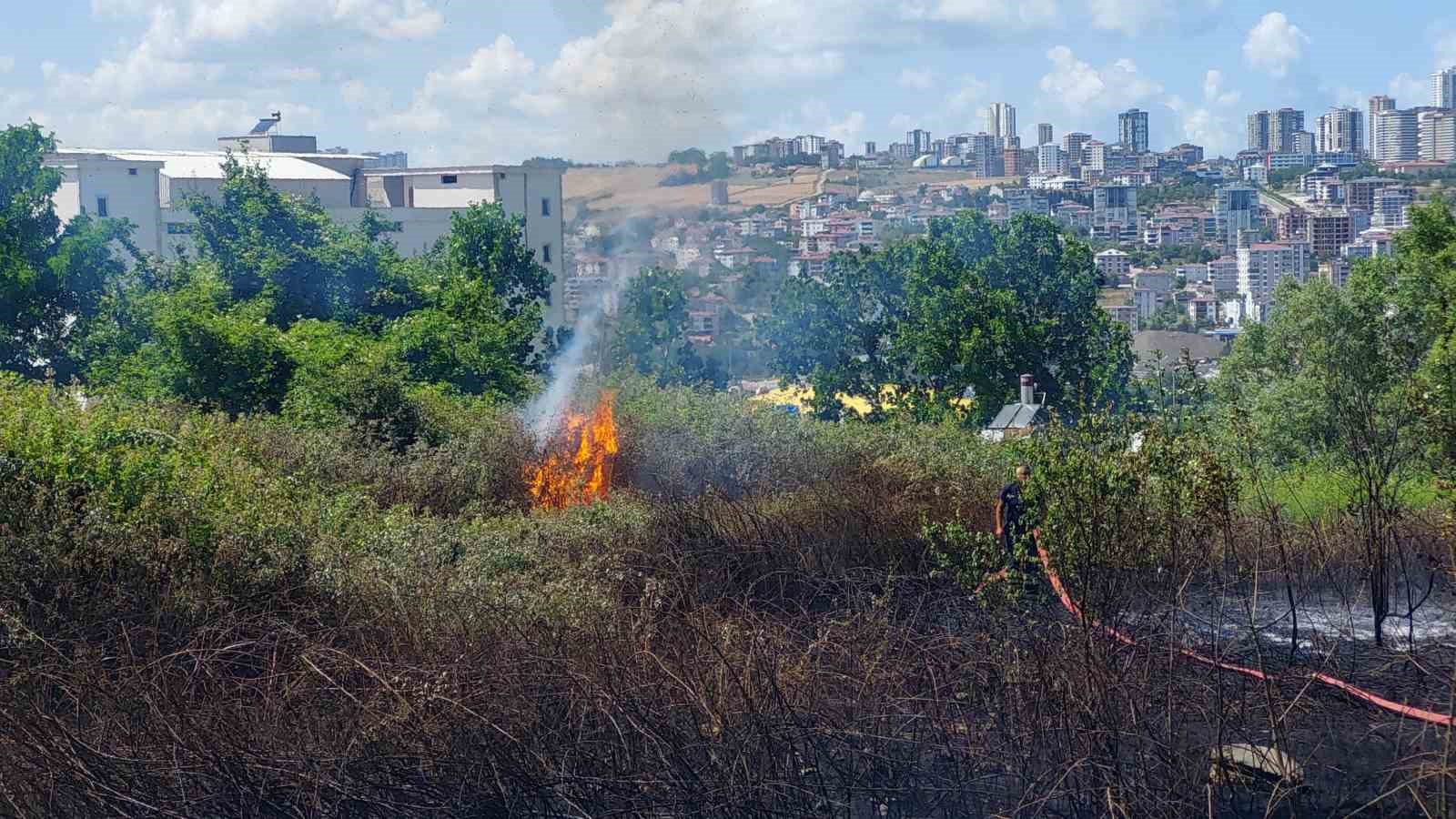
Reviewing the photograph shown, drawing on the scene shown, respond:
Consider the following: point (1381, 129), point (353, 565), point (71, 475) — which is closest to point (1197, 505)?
point (353, 565)

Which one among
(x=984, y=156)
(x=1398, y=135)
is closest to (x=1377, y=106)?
(x=1398, y=135)

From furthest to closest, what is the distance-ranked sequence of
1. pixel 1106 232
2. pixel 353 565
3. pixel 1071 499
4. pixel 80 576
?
pixel 1106 232 → pixel 353 565 → pixel 80 576 → pixel 1071 499

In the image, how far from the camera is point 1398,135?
115 metres

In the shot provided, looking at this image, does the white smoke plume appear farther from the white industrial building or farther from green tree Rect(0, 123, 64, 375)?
green tree Rect(0, 123, 64, 375)

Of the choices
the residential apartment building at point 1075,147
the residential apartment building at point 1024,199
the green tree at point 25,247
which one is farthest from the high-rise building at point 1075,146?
the green tree at point 25,247

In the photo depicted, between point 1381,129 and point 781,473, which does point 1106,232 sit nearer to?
point 1381,129

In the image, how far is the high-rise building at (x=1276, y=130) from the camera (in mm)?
130500

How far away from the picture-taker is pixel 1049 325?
31.4 m

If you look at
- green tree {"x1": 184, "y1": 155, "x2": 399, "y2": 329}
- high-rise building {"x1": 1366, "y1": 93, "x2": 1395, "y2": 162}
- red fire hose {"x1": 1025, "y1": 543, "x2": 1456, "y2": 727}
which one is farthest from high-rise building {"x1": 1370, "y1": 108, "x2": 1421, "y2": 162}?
red fire hose {"x1": 1025, "y1": 543, "x2": 1456, "y2": 727}

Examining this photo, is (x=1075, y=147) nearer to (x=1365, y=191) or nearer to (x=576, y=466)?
(x=1365, y=191)

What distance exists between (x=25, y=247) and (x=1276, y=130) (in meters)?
124

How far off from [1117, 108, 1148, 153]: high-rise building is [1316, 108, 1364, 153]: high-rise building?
15.3 meters

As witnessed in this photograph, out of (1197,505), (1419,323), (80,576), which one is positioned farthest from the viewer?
(1419,323)

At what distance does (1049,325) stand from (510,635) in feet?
79.1
